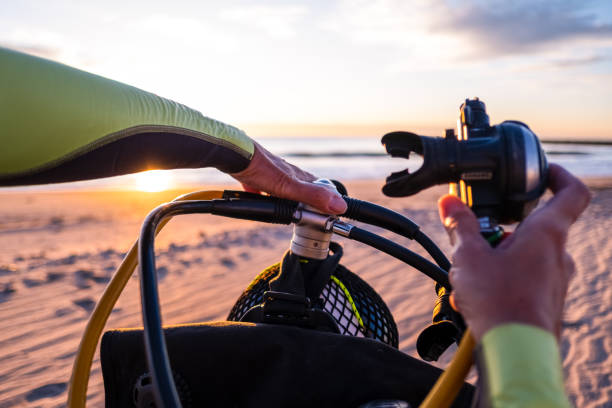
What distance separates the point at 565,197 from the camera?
28.3 inches

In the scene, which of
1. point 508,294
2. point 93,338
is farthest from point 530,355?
point 93,338

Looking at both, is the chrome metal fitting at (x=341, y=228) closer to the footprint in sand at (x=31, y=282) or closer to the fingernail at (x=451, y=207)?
the fingernail at (x=451, y=207)

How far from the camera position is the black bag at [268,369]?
1042 mm

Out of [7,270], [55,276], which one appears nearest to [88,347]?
[55,276]

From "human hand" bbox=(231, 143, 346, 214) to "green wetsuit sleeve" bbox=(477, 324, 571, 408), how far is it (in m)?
0.65

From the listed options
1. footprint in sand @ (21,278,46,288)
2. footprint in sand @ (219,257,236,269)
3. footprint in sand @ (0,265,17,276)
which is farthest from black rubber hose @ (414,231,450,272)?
footprint in sand @ (0,265,17,276)

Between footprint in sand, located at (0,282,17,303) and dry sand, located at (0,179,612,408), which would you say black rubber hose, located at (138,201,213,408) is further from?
footprint in sand, located at (0,282,17,303)

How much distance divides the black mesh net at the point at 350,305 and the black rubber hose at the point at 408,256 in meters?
0.19

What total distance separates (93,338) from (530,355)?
1038 millimetres

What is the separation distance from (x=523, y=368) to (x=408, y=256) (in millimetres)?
789

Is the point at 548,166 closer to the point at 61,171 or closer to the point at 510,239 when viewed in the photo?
the point at 510,239

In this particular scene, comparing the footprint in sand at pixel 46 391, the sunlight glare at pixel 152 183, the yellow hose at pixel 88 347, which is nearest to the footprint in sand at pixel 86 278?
the footprint in sand at pixel 46 391

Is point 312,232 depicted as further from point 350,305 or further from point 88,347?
point 88,347

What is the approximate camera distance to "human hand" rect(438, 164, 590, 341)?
62 centimetres
